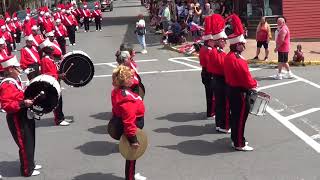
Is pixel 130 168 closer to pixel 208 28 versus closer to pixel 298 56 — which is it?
pixel 208 28

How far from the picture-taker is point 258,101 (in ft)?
27.2

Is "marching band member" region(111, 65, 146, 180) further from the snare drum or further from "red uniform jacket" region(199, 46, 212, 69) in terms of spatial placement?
"red uniform jacket" region(199, 46, 212, 69)

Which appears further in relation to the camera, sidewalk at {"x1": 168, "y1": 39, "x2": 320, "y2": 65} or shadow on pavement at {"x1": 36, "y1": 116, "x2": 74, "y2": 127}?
sidewalk at {"x1": 168, "y1": 39, "x2": 320, "y2": 65}

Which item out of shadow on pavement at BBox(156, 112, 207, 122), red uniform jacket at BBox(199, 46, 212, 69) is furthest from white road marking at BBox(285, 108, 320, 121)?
red uniform jacket at BBox(199, 46, 212, 69)

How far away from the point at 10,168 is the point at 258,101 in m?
3.95

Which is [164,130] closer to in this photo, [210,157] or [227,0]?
[210,157]

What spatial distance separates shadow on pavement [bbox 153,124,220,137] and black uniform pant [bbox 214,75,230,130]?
0.73 feet

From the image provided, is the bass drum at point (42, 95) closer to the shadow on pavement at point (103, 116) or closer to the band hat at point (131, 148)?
the band hat at point (131, 148)

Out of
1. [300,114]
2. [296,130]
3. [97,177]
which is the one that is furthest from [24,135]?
[300,114]

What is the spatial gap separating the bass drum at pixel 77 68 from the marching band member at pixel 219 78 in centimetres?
243

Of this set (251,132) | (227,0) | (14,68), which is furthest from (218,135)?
(227,0)

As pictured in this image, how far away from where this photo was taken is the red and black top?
21.4 feet

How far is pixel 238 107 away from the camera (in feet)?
27.8

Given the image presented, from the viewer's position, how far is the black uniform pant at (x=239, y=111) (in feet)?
27.7
